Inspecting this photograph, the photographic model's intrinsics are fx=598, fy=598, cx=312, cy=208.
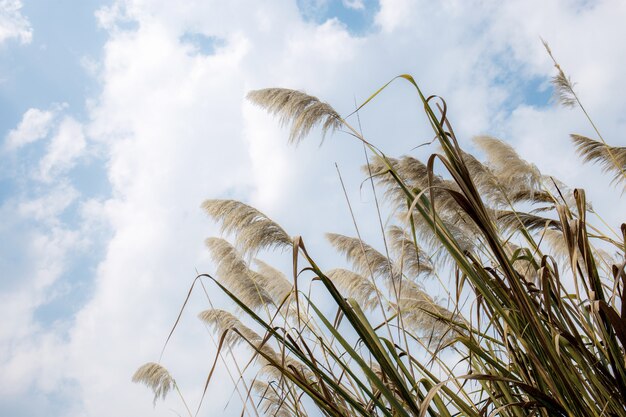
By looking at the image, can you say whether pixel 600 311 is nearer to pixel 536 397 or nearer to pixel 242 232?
pixel 536 397

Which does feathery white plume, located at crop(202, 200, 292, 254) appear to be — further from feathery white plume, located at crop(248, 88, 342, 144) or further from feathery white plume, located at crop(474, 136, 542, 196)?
feathery white plume, located at crop(474, 136, 542, 196)

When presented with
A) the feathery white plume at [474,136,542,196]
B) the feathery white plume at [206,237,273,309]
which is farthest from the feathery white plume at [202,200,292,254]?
the feathery white plume at [474,136,542,196]

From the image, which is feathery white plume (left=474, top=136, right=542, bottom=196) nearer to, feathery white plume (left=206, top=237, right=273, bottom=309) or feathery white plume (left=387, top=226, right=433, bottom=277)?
feathery white plume (left=387, top=226, right=433, bottom=277)

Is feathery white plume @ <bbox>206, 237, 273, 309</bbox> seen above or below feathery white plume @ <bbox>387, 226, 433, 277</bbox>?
above

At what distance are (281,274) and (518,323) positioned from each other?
3106mm

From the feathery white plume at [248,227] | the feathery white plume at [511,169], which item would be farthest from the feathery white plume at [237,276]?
the feathery white plume at [511,169]

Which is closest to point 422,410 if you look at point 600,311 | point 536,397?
point 536,397

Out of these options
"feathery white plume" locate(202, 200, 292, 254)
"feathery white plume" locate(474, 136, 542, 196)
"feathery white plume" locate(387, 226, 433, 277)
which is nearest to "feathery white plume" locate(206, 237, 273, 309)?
"feathery white plume" locate(202, 200, 292, 254)

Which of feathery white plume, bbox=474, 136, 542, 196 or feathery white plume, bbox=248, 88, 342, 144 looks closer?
feathery white plume, bbox=248, 88, 342, 144

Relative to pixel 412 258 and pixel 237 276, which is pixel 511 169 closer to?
pixel 412 258

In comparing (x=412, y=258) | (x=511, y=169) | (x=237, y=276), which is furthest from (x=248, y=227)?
(x=511, y=169)

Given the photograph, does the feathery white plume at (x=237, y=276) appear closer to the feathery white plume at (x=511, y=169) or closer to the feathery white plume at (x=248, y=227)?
the feathery white plume at (x=248, y=227)

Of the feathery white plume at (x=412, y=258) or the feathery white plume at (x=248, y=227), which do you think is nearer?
the feathery white plume at (x=248, y=227)

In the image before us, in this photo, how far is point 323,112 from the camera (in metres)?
2.95
